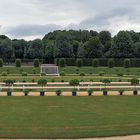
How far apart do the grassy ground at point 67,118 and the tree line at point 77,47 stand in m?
48.0

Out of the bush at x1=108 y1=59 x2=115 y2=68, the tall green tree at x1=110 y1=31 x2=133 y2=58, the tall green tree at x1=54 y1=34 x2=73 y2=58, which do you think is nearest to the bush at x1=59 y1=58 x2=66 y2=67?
the bush at x1=108 y1=59 x2=115 y2=68

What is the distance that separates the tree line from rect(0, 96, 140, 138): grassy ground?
48.0 metres

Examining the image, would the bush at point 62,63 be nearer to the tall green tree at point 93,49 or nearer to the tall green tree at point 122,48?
the tall green tree at point 93,49

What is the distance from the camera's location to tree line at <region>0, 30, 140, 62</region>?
67688 millimetres

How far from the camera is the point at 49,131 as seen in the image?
1170 cm

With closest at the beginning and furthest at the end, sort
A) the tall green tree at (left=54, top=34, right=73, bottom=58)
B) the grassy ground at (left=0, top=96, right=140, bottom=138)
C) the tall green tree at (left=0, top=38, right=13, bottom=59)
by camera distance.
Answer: the grassy ground at (left=0, top=96, right=140, bottom=138)
the tall green tree at (left=54, top=34, right=73, bottom=58)
the tall green tree at (left=0, top=38, right=13, bottom=59)

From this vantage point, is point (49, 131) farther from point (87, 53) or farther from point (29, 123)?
point (87, 53)

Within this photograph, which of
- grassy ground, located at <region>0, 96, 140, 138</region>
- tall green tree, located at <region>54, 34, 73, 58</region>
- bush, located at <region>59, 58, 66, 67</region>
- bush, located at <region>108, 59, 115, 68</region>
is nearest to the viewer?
grassy ground, located at <region>0, 96, 140, 138</region>

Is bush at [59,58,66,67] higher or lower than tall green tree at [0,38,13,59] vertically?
lower

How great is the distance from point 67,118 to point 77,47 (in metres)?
61.3

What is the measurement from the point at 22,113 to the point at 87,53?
176ft

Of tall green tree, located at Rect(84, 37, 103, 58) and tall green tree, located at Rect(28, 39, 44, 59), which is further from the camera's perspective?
tall green tree, located at Rect(28, 39, 44, 59)

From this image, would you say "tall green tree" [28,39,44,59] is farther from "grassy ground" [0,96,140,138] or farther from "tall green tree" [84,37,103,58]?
"grassy ground" [0,96,140,138]

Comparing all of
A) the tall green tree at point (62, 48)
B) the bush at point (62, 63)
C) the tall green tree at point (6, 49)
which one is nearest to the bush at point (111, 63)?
the bush at point (62, 63)
